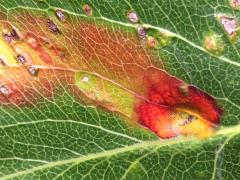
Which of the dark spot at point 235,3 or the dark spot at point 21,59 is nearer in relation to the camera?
the dark spot at point 235,3

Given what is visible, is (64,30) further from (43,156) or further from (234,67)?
(234,67)

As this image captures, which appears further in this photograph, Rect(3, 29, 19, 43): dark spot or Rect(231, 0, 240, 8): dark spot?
Rect(3, 29, 19, 43): dark spot

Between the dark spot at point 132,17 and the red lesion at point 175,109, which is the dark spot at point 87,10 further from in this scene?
the red lesion at point 175,109

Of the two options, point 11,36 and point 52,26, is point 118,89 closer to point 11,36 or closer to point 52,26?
point 52,26

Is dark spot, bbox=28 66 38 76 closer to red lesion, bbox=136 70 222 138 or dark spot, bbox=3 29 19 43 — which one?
dark spot, bbox=3 29 19 43

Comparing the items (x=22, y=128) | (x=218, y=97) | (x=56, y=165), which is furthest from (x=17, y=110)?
(x=218, y=97)

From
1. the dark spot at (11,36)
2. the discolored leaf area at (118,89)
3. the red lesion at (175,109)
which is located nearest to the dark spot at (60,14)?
the discolored leaf area at (118,89)

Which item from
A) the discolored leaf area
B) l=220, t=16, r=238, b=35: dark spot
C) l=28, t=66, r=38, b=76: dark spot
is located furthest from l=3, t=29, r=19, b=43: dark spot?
l=220, t=16, r=238, b=35: dark spot

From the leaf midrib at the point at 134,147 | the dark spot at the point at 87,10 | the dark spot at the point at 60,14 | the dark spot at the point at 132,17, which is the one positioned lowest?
the leaf midrib at the point at 134,147
